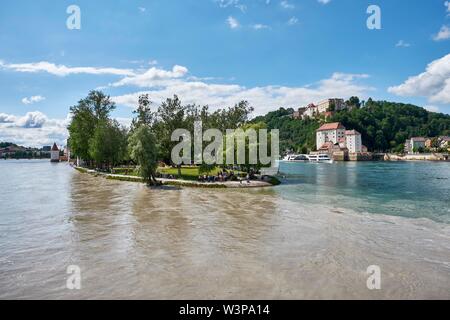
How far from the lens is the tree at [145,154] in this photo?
4884cm

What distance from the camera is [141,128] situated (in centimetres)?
5038

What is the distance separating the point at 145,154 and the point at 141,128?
4.56 metres

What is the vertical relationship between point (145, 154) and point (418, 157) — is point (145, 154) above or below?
above

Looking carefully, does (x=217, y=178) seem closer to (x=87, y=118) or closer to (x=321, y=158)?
(x=87, y=118)

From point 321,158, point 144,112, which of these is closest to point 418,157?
point 321,158

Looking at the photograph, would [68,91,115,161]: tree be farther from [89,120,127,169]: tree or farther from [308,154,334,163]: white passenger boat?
[308,154,334,163]: white passenger boat

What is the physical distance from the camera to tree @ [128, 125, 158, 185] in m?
48.8

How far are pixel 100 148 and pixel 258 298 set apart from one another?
69.0 meters

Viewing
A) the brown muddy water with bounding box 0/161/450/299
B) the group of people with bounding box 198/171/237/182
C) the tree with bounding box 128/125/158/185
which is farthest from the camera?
the group of people with bounding box 198/171/237/182

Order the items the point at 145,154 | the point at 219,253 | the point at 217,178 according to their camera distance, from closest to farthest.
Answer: the point at 219,253 < the point at 145,154 < the point at 217,178

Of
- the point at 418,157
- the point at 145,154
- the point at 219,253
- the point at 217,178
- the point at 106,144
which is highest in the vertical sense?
the point at 106,144

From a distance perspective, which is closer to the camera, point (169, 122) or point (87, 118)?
point (169, 122)

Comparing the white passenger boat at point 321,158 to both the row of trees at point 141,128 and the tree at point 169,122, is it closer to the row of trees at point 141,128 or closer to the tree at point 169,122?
the row of trees at point 141,128

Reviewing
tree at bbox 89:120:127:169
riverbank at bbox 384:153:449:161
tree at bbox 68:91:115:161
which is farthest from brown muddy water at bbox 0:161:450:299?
riverbank at bbox 384:153:449:161
